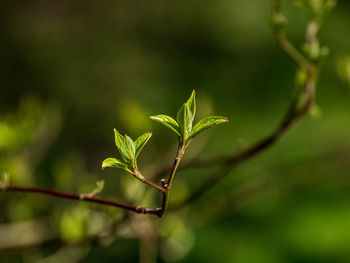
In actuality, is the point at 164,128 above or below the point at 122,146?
above

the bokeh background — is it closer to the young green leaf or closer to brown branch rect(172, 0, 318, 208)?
brown branch rect(172, 0, 318, 208)

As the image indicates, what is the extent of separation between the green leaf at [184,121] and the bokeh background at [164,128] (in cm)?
17

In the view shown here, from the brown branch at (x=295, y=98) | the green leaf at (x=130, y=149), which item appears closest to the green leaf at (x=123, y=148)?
the green leaf at (x=130, y=149)

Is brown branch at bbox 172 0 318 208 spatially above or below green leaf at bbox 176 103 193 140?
above

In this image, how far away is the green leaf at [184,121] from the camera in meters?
0.21

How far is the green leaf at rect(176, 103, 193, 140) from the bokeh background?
0.17 m

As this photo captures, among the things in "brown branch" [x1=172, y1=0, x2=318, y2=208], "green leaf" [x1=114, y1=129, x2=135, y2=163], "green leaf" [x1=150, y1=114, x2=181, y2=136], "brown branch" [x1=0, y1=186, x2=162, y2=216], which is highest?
"brown branch" [x1=172, y1=0, x2=318, y2=208]

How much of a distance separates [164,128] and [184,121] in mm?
971

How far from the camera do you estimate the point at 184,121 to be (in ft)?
0.68

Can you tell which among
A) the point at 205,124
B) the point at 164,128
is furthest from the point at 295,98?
the point at 164,128

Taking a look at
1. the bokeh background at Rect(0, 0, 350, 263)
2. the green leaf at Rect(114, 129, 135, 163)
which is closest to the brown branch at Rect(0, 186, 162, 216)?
the green leaf at Rect(114, 129, 135, 163)

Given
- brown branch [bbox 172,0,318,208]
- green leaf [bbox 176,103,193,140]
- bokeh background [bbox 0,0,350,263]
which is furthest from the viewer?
bokeh background [bbox 0,0,350,263]

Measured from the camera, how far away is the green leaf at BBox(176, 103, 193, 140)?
0.21m

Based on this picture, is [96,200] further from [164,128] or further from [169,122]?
[164,128]
